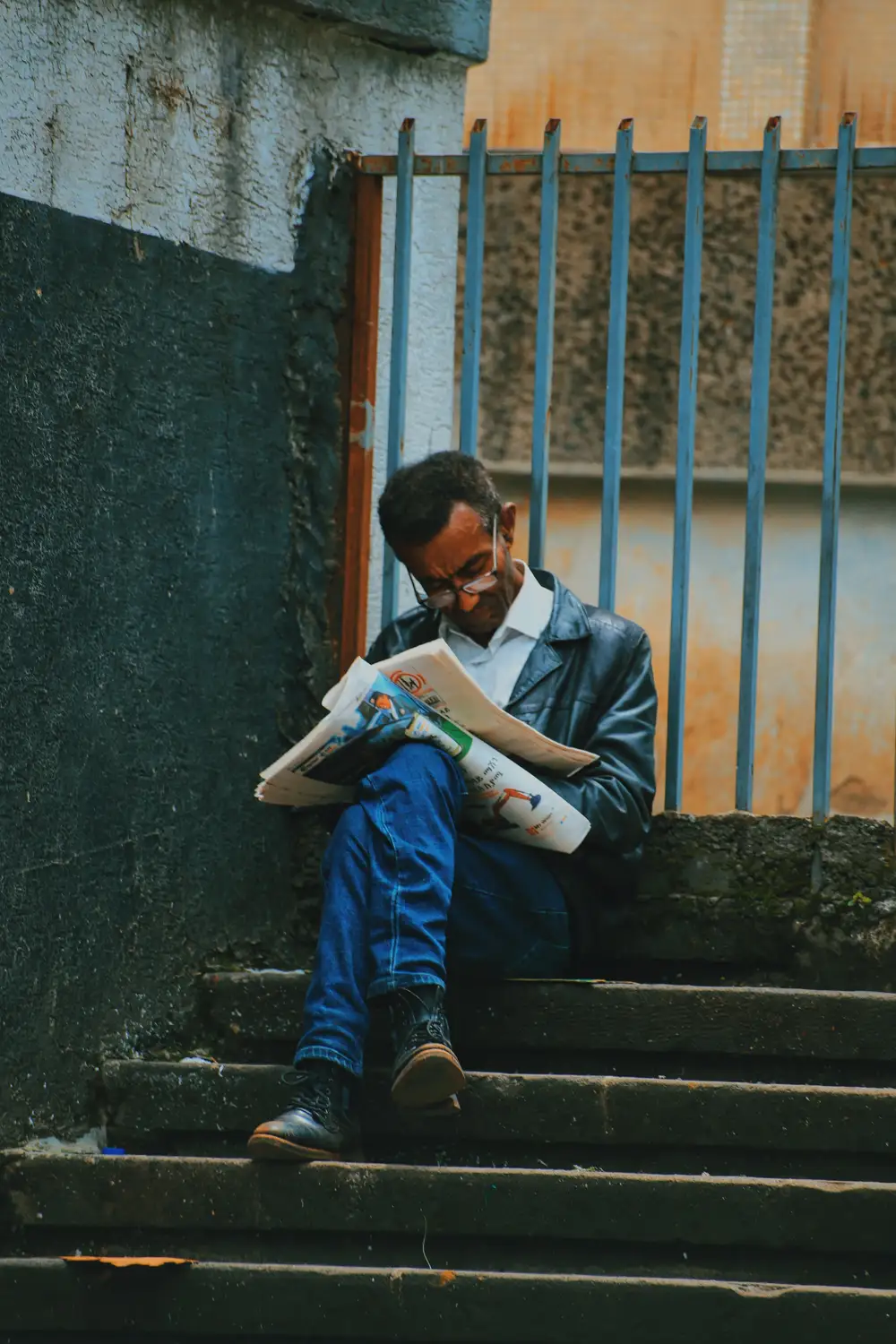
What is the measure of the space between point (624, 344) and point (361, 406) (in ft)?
2.06

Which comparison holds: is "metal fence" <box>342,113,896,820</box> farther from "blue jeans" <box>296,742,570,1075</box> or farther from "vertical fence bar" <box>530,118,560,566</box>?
"blue jeans" <box>296,742,570,1075</box>

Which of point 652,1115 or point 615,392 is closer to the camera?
point 652,1115

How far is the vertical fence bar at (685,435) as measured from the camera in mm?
4062

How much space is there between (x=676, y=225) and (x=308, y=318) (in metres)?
4.82

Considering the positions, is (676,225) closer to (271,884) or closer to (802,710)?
(802,710)

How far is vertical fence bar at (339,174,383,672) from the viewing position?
14.2 feet

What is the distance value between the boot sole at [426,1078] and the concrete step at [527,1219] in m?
0.14

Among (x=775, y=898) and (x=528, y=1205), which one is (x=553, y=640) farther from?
(x=528, y=1205)

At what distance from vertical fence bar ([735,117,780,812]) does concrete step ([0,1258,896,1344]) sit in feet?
4.10

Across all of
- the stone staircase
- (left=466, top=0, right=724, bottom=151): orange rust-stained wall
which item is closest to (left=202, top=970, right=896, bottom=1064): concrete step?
the stone staircase

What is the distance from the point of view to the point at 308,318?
4273 mm

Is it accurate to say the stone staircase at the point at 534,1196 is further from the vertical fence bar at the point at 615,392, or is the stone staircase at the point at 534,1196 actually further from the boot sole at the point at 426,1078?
the vertical fence bar at the point at 615,392

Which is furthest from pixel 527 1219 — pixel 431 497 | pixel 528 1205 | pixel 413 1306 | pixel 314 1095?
pixel 431 497

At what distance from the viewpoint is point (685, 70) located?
902 cm
